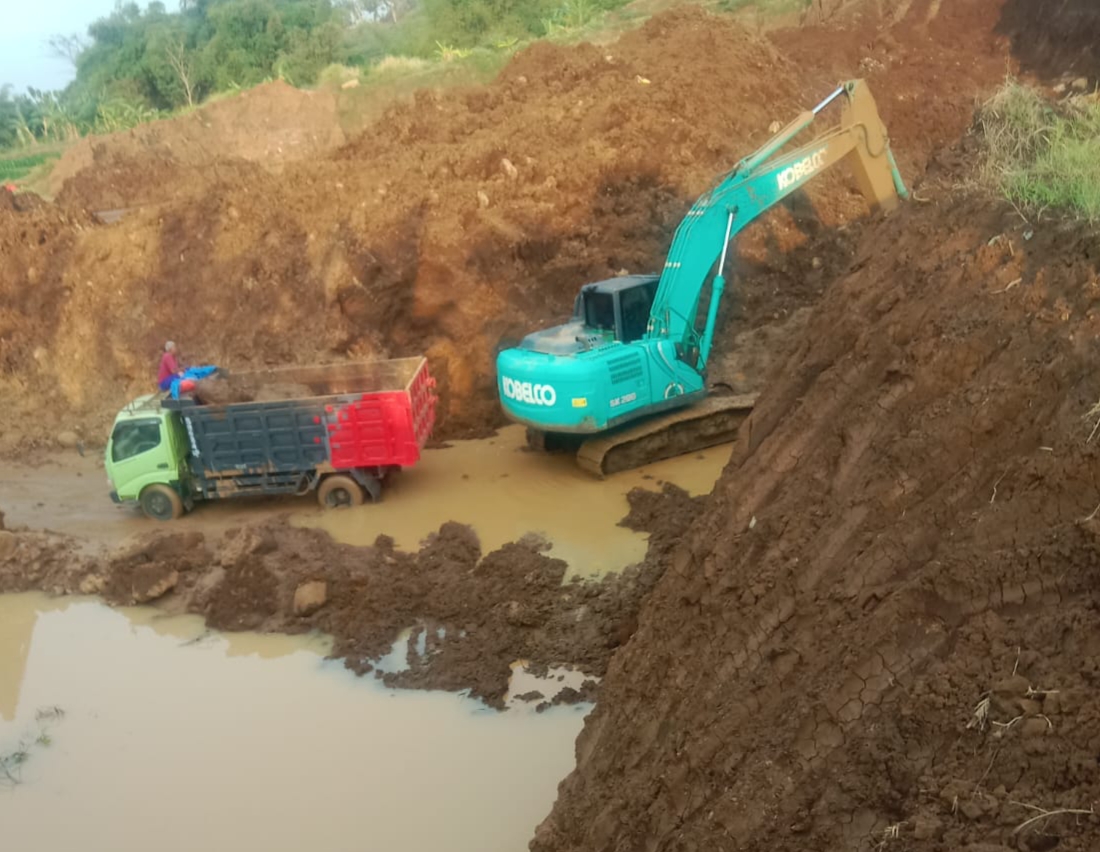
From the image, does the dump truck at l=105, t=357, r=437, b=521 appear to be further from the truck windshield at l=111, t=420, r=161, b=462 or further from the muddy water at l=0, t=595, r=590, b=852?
the muddy water at l=0, t=595, r=590, b=852

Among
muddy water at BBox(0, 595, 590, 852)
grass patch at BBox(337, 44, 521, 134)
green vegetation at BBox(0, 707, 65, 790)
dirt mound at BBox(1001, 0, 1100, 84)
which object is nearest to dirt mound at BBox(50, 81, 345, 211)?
grass patch at BBox(337, 44, 521, 134)

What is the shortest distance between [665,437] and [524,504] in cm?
199

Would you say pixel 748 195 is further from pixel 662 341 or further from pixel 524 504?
pixel 524 504

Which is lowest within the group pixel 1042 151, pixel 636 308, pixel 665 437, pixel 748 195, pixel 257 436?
pixel 665 437

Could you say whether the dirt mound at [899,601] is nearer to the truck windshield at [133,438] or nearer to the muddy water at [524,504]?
the muddy water at [524,504]

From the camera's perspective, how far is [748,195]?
11633 mm

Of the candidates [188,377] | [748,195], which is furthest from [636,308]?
[188,377]

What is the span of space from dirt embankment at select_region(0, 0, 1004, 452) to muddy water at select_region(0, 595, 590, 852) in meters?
5.91

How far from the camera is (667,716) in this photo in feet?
15.9

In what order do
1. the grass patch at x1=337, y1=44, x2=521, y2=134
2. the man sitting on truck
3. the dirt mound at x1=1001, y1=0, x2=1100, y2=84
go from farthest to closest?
1. the grass patch at x1=337, y1=44, x2=521, y2=134
2. the dirt mound at x1=1001, y1=0, x2=1100, y2=84
3. the man sitting on truck

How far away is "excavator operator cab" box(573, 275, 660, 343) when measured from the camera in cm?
1190

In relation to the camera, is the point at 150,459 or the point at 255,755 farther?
the point at 150,459

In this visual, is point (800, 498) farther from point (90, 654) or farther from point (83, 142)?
point (83, 142)

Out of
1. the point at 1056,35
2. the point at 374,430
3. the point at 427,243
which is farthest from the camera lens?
the point at 1056,35
